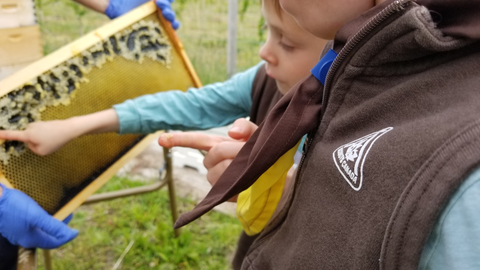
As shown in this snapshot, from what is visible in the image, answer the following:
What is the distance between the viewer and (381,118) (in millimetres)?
471

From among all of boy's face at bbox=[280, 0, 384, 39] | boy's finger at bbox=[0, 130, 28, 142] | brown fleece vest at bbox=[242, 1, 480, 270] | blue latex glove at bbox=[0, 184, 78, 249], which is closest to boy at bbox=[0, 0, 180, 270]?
blue latex glove at bbox=[0, 184, 78, 249]

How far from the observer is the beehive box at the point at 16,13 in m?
1.06

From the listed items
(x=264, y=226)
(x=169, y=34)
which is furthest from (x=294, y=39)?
(x=169, y=34)

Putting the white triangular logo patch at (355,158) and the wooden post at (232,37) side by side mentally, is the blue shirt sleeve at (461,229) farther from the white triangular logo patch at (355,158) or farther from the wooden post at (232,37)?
the wooden post at (232,37)

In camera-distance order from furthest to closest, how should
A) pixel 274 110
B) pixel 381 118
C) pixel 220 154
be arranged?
pixel 220 154 → pixel 274 110 → pixel 381 118

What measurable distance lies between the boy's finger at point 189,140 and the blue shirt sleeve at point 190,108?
500 mm

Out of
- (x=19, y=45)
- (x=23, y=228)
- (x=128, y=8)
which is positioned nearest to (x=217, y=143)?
(x=23, y=228)

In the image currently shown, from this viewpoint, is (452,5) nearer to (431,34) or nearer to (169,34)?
(431,34)

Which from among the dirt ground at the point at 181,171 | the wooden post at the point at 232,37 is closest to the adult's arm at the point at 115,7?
the dirt ground at the point at 181,171

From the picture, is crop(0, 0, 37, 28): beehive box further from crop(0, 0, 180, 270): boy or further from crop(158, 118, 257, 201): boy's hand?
crop(158, 118, 257, 201): boy's hand

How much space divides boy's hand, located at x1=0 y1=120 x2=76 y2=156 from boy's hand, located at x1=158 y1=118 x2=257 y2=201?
459 mm

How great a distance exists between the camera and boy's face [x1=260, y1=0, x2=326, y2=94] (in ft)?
2.88

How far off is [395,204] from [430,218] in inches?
1.9

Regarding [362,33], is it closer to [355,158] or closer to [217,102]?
[355,158]
